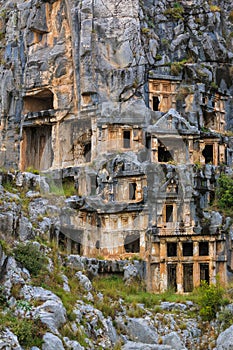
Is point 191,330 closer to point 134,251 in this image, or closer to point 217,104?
point 134,251

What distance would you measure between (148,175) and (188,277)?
7.32m

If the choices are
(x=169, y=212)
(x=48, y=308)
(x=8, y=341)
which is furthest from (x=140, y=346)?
(x=169, y=212)

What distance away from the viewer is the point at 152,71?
2046 inches

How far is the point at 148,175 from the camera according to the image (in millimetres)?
44625

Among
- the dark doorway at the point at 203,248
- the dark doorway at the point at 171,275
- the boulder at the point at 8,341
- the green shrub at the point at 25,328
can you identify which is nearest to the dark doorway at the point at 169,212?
the dark doorway at the point at 203,248

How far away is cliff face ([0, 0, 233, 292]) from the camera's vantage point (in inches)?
1665

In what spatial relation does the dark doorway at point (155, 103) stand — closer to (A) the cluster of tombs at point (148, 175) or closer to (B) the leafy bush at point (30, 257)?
(A) the cluster of tombs at point (148, 175)

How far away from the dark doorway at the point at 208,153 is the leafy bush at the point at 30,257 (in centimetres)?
2234

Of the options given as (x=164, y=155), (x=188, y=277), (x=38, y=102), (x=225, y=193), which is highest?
(x=38, y=102)

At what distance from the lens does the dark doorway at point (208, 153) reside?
49.8 meters

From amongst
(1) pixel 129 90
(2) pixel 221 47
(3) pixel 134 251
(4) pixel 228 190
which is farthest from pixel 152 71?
(3) pixel 134 251

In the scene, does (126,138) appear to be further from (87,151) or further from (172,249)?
(172,249)

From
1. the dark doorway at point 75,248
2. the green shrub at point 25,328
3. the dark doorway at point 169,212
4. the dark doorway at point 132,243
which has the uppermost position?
the dark doorway at point 169,212

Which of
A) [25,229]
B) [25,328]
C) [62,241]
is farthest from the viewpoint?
[62,241]
